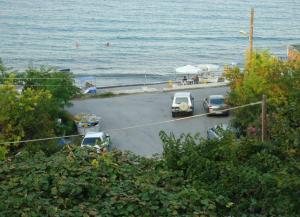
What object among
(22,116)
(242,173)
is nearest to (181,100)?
(22,116)

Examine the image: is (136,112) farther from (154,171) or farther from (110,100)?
(154,171)

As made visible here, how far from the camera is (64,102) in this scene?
2920 centimetres

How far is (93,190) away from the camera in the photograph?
24.8 feet

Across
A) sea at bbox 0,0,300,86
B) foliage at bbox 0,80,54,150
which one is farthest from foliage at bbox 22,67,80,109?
sea at bbox 0,0,300,86

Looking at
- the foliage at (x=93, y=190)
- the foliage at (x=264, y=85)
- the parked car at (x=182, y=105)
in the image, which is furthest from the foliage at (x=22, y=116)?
the foliage at (x=93, y=190)

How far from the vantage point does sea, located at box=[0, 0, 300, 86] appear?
61.9 metres

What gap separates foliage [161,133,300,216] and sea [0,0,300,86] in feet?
139

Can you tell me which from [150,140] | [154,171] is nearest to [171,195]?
[154,171]

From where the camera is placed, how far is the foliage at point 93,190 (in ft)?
23.4

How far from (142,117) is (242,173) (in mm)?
20573

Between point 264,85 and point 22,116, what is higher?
point 264,85

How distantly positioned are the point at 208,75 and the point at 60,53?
27068 mm

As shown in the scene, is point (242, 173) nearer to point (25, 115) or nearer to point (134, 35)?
point (25, 115)

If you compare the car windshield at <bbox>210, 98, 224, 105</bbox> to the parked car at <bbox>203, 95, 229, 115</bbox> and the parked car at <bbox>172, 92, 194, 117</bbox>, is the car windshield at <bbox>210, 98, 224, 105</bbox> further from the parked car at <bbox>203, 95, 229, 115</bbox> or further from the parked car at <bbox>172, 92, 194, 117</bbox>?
the parked car at <bbox>172, 92, 194, 117</bbox>
